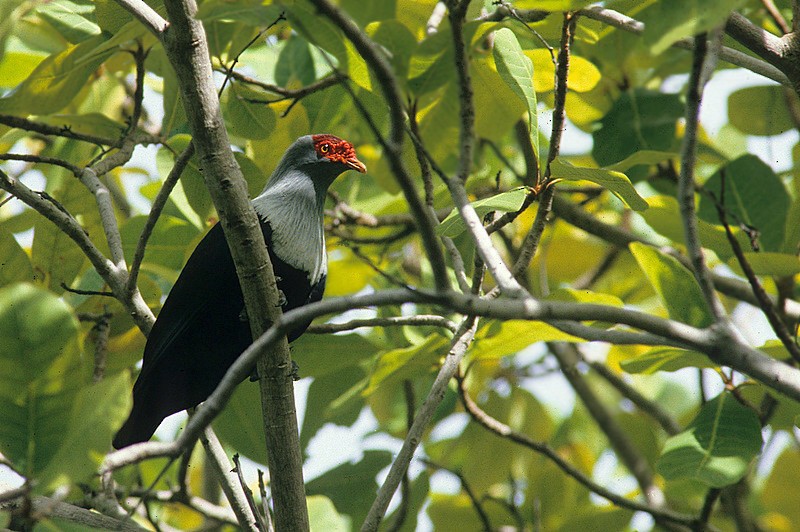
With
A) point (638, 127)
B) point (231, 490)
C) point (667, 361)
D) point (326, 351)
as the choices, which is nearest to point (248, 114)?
point (326, 351)

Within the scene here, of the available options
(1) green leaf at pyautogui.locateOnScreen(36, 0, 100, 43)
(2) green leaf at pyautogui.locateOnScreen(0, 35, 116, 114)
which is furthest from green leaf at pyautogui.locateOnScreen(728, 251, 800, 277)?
(1) green leaf at pyautogui.locateOnScreen(36, 0, 100, 43)

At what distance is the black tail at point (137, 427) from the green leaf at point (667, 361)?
1956 millimetres

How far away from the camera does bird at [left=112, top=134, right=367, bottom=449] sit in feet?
11.0

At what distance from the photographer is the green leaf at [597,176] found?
2.52m

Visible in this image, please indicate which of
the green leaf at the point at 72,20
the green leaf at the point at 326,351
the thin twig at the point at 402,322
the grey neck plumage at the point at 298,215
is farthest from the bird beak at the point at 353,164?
the green leaf at the point at 72,20

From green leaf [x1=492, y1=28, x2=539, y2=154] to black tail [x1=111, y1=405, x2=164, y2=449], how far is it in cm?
202

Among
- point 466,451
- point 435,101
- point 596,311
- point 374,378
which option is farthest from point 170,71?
point 466,451

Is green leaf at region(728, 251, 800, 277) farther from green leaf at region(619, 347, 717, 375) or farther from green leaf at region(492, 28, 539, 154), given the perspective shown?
green leaf at region(492, 28, 539, 154)

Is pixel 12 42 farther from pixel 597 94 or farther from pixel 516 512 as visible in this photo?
pixel 516 512

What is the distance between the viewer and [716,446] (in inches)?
120

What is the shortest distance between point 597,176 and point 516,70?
412 mm

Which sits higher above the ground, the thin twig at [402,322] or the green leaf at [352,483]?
the thin twig at [402,322]

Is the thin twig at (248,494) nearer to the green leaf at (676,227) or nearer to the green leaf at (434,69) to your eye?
the green leaf at (434,69)

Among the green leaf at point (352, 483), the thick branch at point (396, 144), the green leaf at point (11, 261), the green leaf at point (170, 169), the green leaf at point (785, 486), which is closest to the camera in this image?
the thick branch at point (396, 144)
